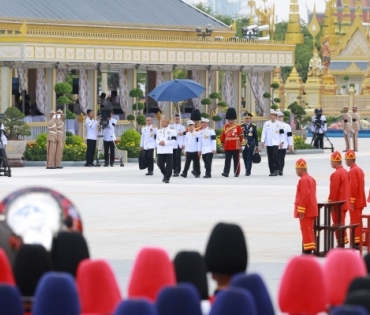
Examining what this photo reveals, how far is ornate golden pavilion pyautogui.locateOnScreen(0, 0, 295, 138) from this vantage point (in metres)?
39.4

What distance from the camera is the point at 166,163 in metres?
30.2

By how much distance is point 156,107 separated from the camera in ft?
144

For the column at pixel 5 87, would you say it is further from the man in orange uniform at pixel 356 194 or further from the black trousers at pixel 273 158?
the man in orange uniform at pixel 356 194

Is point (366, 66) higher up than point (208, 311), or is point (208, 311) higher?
point (366, 66)

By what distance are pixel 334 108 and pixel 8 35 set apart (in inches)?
1425

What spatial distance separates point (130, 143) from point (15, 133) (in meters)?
3.67

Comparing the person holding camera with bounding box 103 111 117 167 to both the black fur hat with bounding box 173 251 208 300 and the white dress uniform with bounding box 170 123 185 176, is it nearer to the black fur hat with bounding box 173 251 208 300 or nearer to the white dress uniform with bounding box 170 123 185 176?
the white dress uniform with bounding box 170 123 185 176

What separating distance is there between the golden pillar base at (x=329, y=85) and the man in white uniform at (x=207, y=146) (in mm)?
43228

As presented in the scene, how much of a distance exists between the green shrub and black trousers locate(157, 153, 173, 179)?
7.45m

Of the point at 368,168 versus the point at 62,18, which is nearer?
the point at 368,168

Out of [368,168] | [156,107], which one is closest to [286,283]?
[368,168]

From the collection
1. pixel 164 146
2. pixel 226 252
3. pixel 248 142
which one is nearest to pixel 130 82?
pixel 248 142

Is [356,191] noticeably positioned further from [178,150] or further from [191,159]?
[178,150]

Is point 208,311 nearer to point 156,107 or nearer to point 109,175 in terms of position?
point 109,175
